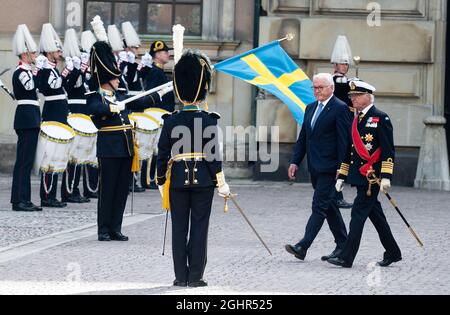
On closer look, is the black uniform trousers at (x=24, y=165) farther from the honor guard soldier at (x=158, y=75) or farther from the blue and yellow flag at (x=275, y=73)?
the blue and yellow flag at (x=275, y=73)

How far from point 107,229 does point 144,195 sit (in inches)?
216

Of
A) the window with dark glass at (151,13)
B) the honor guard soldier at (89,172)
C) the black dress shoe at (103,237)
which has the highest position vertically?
the window with dark glass at (151,13)

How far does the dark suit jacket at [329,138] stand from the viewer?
13.5 meters

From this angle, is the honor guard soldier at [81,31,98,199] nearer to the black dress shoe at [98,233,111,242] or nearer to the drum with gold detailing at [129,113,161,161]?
the drum with gold detailing at [129,113,161,161]

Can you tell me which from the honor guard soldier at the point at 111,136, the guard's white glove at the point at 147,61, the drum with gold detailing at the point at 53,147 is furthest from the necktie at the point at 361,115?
the guard's white glove at the point at 147,61

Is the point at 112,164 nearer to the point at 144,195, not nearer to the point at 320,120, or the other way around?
the point at 320,120

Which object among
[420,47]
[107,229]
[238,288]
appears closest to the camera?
[238,288]

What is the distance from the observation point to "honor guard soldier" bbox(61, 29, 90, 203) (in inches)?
732

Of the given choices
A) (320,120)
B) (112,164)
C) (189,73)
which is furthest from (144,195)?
(189,73)

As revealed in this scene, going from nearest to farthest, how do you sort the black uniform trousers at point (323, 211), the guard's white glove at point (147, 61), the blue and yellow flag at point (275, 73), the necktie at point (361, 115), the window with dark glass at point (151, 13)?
the necktie at point (361, 115), the black uniform trousers at point (323, 211), the blue and yellow flag at point (275, 73), the guard's white glove at point (147, 61), the window with dark glass at point (151, 13)

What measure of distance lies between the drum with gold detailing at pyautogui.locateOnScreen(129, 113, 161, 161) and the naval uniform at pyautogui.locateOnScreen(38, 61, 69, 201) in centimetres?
233

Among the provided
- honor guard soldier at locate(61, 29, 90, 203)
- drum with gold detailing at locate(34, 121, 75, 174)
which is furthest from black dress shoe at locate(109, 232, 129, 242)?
honor guard soldier at locate(61, 29, 90, 203)

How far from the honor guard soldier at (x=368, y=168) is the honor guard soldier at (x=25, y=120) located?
5321 millimetres

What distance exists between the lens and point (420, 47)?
2156 cm
